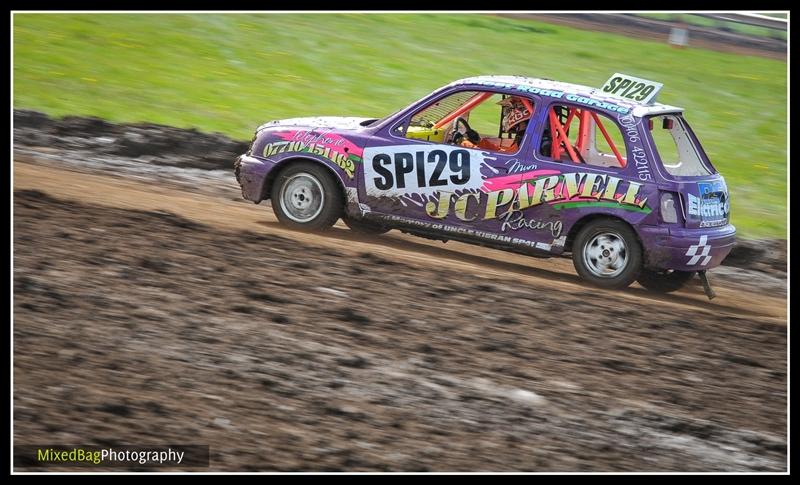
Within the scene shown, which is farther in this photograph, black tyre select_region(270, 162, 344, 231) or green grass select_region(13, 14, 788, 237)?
green grass select_region(13, 14, 788, 237)

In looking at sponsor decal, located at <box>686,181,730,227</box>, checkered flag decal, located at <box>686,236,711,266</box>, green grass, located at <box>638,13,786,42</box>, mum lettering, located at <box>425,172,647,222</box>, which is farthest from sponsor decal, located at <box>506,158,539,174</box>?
green grass, located at <box>638,13,786,42</box>

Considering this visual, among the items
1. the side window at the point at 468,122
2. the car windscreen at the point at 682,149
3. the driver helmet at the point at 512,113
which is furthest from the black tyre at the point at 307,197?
the car windscreen at the point at 682,149

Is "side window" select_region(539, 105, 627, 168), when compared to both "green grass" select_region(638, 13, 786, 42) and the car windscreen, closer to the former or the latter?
the car windscreen

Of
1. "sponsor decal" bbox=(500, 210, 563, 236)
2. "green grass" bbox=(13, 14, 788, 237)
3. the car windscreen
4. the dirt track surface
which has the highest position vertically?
"green grass" bbox=(13, 14, 788, 237)

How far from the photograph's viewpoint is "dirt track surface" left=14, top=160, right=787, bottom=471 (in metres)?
6.63

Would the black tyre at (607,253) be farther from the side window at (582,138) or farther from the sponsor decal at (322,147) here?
the sponsor decal at (322,147)

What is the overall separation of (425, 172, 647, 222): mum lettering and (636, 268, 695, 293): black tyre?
1276mm

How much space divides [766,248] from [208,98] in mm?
8573

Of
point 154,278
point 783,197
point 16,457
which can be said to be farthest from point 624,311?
point 783,197

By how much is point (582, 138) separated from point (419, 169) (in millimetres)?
1585

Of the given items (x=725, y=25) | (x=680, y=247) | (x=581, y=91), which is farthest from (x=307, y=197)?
(x=725, y=25)

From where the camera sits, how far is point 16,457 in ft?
19.7

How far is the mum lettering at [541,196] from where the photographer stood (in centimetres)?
958

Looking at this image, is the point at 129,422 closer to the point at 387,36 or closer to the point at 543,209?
the point at 543,209
